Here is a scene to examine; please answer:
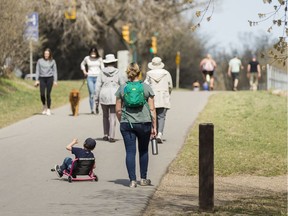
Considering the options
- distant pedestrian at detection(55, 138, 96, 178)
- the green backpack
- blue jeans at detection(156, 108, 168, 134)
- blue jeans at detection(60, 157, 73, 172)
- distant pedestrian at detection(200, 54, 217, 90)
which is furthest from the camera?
distant pedestrian at detection(200, 54, 217, 90)

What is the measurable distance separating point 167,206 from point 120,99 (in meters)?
1.98

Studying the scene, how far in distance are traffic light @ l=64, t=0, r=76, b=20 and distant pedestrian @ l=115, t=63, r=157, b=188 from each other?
2595 centimetres

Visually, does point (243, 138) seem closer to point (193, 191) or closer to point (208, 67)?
point (193, 191)

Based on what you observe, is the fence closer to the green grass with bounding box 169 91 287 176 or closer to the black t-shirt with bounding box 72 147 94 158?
the green grass with bounding box 169 91 287 176

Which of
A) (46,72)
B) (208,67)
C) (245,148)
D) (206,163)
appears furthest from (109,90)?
(208,67)

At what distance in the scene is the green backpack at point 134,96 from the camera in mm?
11766

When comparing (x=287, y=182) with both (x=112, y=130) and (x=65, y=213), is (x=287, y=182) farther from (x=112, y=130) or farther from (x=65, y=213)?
(x=65, y=213)

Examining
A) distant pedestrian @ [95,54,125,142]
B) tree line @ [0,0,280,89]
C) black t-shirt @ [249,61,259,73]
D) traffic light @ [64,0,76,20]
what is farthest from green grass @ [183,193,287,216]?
traffic light @ [64,0,76,20]

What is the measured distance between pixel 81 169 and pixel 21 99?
1600 centimetres

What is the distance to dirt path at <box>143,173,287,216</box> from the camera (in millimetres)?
10533

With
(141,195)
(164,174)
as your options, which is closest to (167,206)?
(141,195)

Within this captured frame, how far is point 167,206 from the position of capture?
10.7 metres


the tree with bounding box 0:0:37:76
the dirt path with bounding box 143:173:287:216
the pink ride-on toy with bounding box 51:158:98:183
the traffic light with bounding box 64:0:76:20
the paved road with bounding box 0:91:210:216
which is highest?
the traffic light with bounding box 64:0:76:20

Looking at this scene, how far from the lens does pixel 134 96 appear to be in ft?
38.7
